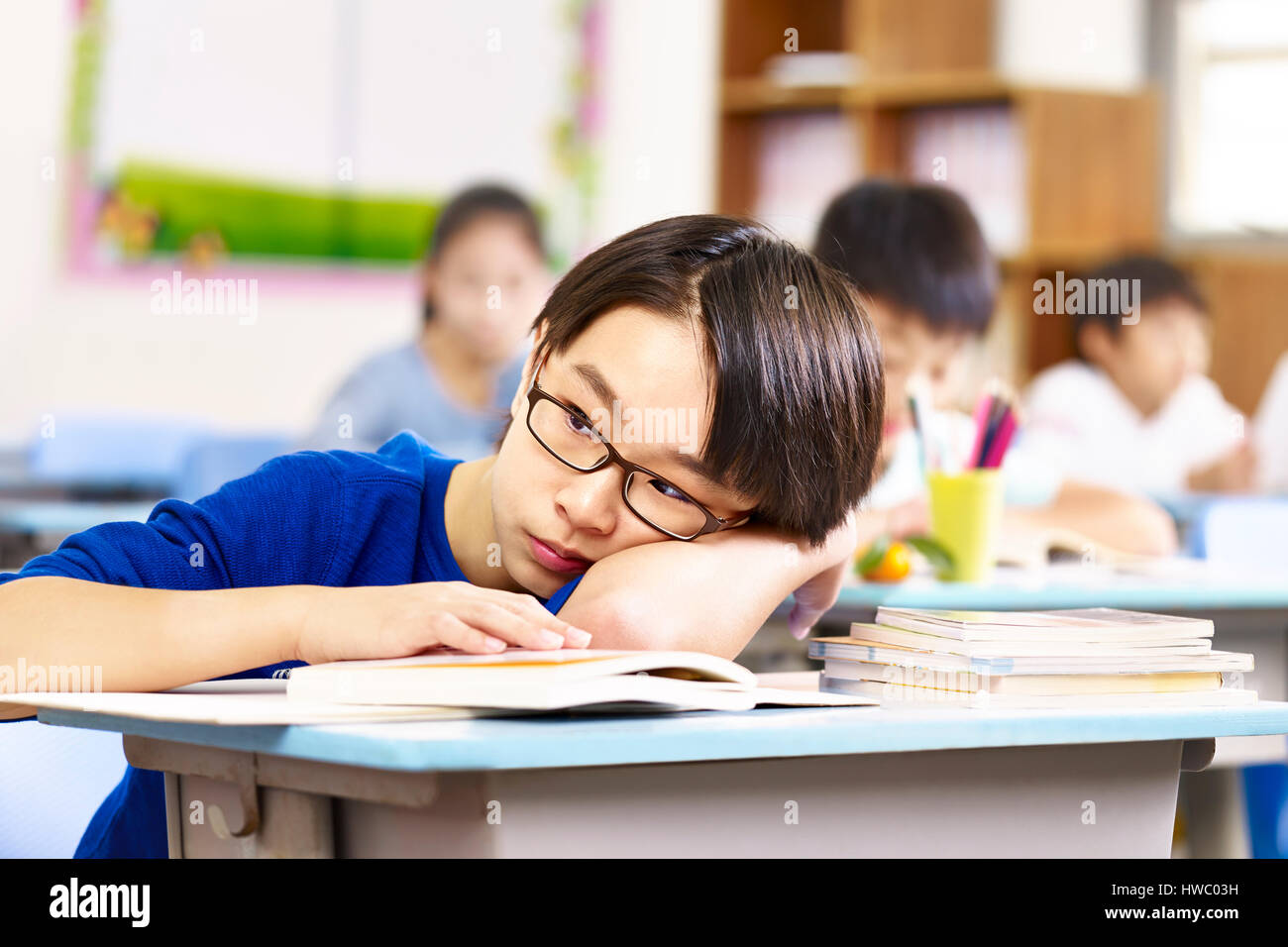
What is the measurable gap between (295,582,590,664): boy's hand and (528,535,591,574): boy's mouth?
0.51 ft

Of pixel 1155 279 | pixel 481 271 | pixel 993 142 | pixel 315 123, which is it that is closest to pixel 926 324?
pixel 481 271

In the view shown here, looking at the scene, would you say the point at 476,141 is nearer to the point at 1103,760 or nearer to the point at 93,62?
the point at 93,62

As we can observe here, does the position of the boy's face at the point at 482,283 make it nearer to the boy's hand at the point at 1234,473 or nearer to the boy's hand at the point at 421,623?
the boy's hand at the point at 1234,473

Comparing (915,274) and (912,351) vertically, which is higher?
(915,274)

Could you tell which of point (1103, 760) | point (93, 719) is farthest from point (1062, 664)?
point (93, 719)

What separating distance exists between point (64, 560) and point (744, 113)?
16.0ft

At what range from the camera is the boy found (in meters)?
1.02

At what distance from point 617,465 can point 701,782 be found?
282 millimetres

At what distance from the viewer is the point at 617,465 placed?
111 cm

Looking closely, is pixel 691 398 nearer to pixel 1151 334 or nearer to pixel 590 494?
pixel 590 494

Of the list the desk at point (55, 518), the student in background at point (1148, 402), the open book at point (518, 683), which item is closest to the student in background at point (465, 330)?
the desk at point (55, 518)

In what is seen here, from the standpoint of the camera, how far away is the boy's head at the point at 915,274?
239cm

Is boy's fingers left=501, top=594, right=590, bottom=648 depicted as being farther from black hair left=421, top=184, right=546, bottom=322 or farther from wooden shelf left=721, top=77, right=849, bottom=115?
wooden shelf left=721, top=77, right=849, bottom=115

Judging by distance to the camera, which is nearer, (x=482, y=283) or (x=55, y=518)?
(x=55, y=518)
